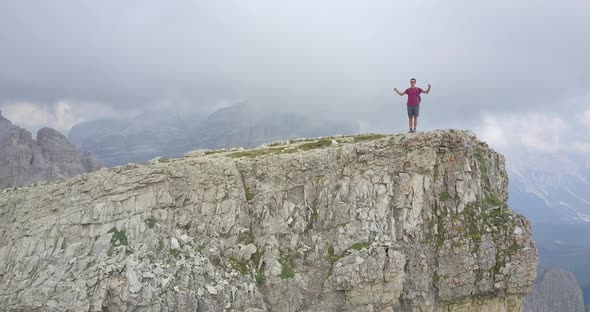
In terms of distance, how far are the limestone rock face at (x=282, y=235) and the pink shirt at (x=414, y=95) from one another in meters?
2.56

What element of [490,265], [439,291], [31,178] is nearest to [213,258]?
[439,291]

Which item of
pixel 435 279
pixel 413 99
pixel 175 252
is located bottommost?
pixel 435 279

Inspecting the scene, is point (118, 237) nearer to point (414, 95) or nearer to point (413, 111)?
point (413, 111)

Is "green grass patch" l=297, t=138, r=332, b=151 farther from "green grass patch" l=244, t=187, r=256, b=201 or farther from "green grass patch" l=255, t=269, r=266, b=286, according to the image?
"green grass patch" l=255, t=269, r=266, b=286

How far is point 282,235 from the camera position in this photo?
104ft

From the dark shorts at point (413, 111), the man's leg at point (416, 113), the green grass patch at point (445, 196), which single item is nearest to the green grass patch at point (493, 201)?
the green grass patch at point (445, 196)

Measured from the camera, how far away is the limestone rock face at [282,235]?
28.5 metres

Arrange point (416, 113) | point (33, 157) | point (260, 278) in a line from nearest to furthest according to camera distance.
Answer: point (260, 278) → point (416, 113) → point (33, 157)

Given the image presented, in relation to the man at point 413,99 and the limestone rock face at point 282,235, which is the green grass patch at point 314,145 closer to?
the limestone rock face at point 282,235

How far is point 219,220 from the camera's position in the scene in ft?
103

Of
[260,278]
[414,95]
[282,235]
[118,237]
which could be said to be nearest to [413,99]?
[414,95]

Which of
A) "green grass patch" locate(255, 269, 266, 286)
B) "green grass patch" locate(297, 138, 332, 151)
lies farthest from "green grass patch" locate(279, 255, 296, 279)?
"green grass patch" locate(297, 138, 332, 151)

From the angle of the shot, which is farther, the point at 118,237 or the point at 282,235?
the point at 282,235

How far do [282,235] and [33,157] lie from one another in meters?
146
